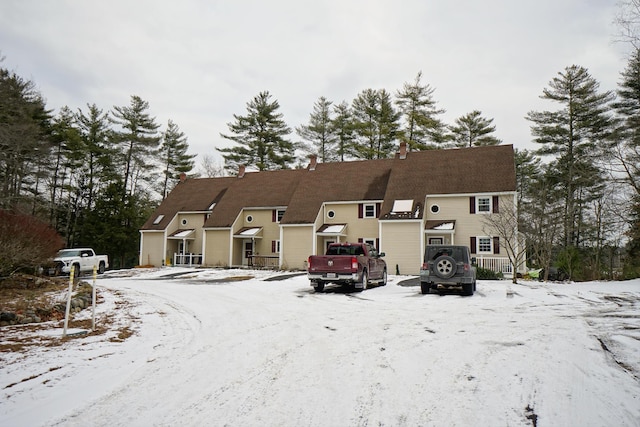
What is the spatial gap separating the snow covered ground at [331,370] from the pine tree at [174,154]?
4362cm

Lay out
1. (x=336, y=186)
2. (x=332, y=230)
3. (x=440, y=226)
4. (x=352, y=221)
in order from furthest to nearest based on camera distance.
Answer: (x=336, y=186) < (x=352, y=221) < (x=332, y=230) < (x=440, y=226)

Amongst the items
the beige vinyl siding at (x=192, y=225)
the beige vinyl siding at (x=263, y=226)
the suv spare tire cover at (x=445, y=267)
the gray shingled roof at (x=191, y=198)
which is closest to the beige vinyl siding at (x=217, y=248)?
the beige vinyl siding at (x=263, y=226)

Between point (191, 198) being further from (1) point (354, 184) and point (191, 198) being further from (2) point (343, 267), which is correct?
(2) point (343, 267)

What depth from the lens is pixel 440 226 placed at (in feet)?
87.0

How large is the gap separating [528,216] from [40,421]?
30213mm

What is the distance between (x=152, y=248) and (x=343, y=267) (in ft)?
84.9

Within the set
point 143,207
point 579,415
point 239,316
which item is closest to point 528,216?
point 239,316

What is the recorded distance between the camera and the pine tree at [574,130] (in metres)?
34.9

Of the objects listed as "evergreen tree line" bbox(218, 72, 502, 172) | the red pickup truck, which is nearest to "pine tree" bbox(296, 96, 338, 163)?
"evergreen tree line" bbox(218, 72, 502, 172)

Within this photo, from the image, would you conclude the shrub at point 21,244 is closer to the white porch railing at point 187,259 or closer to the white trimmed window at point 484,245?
the white porch railing at point 187,259

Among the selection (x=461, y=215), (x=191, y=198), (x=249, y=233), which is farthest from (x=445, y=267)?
(x=191, y=198)

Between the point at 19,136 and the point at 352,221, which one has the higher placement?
the point at 19,136

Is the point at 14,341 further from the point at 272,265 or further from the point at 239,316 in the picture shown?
the point at 272,265

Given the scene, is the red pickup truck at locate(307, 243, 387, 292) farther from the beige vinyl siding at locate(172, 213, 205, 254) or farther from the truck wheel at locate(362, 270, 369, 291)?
the beige vinyl siding at locate(172, 213, 205, 254)
